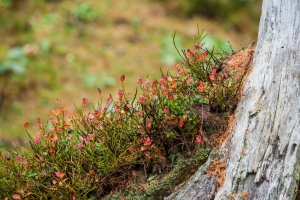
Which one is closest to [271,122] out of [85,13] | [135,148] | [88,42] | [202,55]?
[202,55]

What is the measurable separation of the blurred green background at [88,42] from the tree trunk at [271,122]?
3739 mm

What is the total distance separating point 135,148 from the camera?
8.75 ft

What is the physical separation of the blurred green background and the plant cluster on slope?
2839mm

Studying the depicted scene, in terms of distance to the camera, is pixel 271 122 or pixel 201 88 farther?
pixel 201 88

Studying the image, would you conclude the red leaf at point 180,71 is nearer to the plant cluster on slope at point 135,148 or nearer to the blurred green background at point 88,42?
the plant cluster on slope at point 135,148

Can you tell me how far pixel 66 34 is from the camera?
720cm

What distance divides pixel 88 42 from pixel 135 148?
4797 mm

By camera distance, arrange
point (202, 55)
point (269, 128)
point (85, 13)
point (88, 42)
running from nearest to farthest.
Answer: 1. point (269, 128)
2. point (202, 55)
3. point (88, 42)
4. point (85, 13)

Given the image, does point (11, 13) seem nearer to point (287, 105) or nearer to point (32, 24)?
point (32, 24)

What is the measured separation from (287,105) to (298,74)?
224 mm

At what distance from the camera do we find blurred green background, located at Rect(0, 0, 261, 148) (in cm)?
622

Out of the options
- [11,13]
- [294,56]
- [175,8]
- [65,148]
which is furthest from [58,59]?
[294,56]

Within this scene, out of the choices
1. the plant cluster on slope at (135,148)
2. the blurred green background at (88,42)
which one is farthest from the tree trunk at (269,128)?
the blurred green background at (88,42)

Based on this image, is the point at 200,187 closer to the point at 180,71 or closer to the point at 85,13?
the point at 180,71
